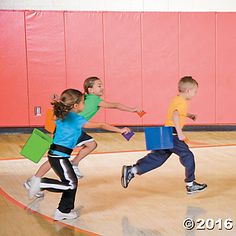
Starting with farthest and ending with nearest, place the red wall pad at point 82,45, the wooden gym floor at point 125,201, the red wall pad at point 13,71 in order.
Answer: the red wall pad at point 82,45
the red wall pad at point 13,71
the wooden gym floor at point 125,201

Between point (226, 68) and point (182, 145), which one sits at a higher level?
point (226, 68)

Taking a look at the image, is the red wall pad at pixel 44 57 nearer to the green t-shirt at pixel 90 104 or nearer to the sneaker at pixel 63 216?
the green t-shirt at pixel 90 104

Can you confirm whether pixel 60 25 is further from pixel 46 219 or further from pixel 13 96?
pixel 46 219

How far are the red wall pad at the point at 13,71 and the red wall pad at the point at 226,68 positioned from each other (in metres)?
3.65

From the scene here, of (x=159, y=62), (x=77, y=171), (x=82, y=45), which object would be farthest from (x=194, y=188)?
(x=82, y=45)

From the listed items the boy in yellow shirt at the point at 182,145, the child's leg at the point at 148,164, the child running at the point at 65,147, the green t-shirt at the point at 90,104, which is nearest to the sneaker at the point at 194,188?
the boy in yellow shirt at the point at 182,145

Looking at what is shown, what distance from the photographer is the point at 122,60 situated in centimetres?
925

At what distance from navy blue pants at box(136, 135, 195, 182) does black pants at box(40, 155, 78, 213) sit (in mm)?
953

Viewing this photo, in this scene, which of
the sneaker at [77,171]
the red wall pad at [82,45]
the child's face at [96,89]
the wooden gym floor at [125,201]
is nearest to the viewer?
the wooden gym floor at [125,201]

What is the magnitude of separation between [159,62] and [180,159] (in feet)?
16.7

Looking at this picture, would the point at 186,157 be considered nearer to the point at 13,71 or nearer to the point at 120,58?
the point at 120,58

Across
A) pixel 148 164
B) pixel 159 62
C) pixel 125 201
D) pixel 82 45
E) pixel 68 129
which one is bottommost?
pixel 125 201

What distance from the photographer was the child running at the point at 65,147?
3762 millimetres

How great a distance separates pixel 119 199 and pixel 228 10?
6228 mm
